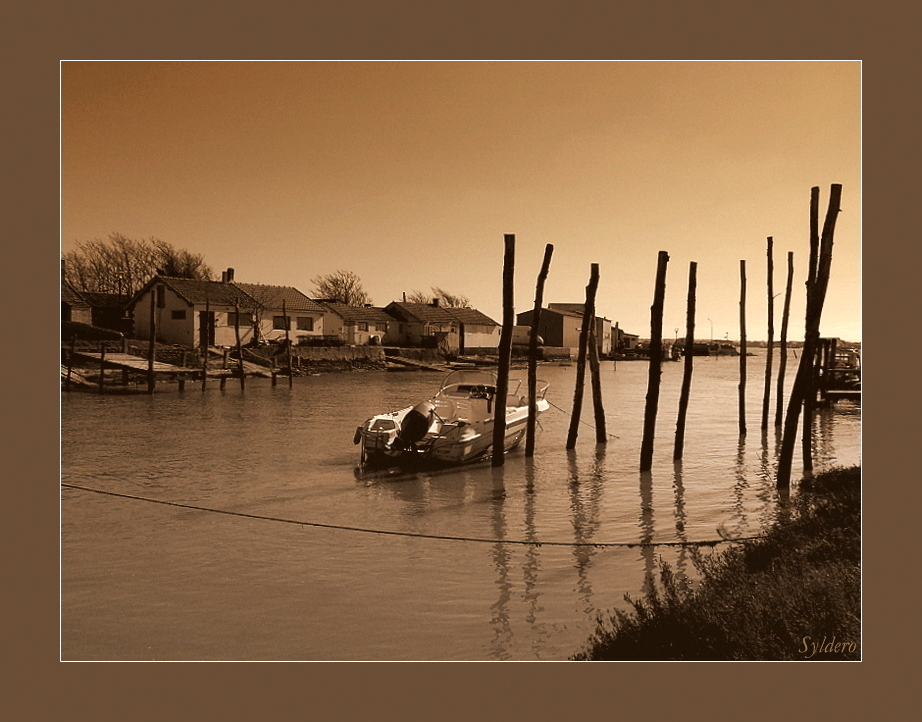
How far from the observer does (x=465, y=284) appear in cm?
1005

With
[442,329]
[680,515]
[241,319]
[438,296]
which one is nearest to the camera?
[680,515]

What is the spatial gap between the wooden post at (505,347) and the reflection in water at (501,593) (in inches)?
68.8

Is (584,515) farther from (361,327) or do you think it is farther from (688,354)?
(361,327)

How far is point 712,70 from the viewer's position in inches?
238

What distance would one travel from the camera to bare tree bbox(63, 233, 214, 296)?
829 cm

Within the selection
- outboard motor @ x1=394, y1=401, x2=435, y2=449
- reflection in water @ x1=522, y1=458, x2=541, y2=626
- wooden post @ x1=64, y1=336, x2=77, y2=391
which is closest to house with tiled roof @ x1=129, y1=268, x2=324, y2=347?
wooden post @ x1=64, y1=336, x2=77, y2=391

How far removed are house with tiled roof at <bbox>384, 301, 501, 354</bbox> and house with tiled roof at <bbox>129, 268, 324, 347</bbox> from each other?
6.24 metres

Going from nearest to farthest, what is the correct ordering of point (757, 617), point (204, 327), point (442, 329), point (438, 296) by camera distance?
point (757, 617) < point (438, 296) < point (204, 327) < point (442, 329)

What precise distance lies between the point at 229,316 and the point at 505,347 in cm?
2346

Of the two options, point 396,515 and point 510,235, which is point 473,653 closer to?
point 396,515

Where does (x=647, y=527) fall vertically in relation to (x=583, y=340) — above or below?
below

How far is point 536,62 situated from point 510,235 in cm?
355

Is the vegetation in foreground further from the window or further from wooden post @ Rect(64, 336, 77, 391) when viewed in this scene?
the window

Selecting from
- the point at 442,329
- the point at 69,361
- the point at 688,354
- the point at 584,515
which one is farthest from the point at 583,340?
the point at 442,329
